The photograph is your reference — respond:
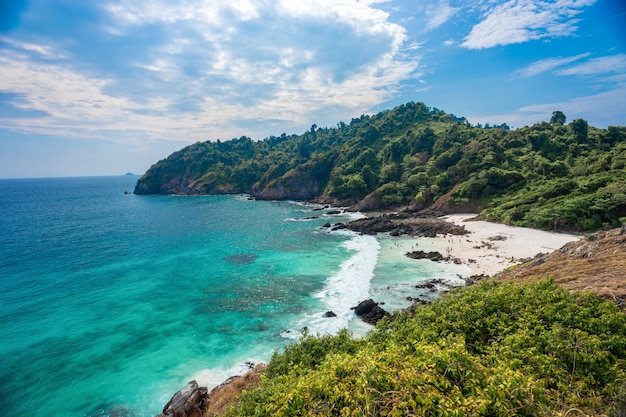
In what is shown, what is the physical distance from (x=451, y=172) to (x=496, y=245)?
38.3 meters

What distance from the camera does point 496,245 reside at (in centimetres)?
4166

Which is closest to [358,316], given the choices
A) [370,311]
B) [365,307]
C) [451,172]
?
[365,307]

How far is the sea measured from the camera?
19516 millimetres

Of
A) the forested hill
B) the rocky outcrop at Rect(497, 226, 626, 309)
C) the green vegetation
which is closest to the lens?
the green vegetation

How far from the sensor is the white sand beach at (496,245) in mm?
35656

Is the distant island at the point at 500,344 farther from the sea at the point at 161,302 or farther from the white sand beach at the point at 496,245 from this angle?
the sea at the point at 161,302

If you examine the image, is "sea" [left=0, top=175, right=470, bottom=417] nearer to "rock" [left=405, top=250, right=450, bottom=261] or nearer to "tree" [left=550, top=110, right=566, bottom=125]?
"rock" [left=405, top=250, right=450, bottom=261]

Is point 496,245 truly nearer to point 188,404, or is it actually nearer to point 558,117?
point 188,404

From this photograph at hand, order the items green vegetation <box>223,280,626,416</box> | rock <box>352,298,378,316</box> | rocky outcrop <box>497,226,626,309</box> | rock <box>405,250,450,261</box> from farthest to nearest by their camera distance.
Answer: rock <box>405,250,450,261</box> → rock <box>352,298,378,316</box> → rocky outcrop <box>497,226,626,309</box> → green vegetation <box>223,280,626,416</box>

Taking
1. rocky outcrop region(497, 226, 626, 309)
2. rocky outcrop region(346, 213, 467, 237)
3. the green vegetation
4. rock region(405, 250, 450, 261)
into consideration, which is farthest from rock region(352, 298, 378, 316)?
rocky outcrop region(346, 213, 467, 237)

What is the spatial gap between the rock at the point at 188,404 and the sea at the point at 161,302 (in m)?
2.60

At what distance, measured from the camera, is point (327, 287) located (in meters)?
32.9

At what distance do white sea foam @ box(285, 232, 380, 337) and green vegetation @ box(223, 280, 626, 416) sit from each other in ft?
34.4

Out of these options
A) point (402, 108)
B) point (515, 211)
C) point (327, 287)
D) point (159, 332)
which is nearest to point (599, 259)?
point (327, 287)
